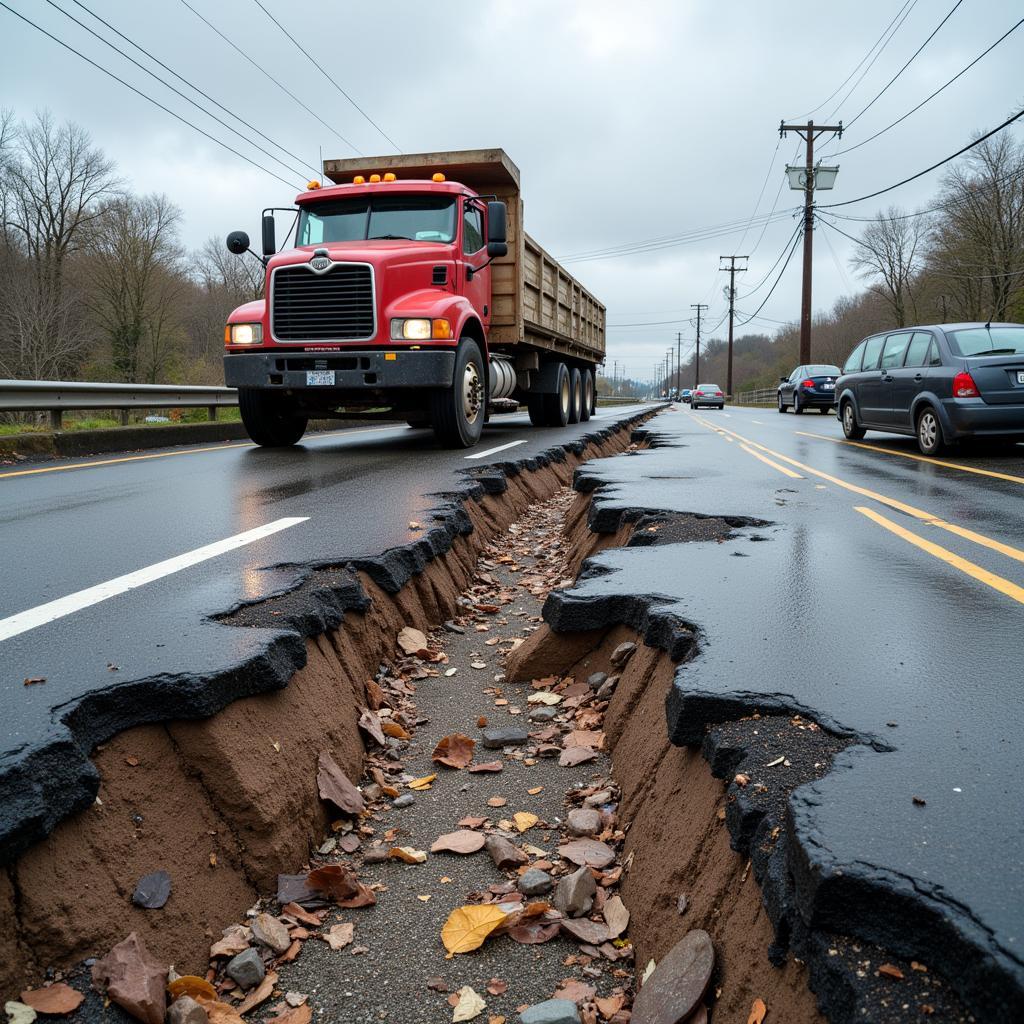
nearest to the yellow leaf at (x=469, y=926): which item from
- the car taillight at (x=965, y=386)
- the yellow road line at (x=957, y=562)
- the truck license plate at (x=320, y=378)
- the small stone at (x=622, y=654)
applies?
the small stone at (x=622, y=654)

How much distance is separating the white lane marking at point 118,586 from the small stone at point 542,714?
1.97 m

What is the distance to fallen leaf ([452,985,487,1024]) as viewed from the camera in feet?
6.86

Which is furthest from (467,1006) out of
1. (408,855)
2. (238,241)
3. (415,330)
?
(238,241)

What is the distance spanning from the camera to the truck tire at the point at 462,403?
1031 cm

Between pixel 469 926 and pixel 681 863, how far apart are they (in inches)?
24.5

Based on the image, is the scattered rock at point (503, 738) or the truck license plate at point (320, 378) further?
the truck license plate at point (320, 378)

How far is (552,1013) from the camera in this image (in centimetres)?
203

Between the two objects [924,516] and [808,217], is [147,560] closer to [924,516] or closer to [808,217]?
[924,516]

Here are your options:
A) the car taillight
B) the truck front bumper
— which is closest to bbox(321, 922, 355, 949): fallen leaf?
the truck front bumper

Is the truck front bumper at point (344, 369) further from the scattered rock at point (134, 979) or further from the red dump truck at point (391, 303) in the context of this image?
the scattered rock at point (134, 979)

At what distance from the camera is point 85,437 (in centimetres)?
1131

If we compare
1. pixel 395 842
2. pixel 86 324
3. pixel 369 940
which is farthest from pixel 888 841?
pixel 86 324

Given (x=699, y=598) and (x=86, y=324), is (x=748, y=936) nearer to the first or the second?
(x=699, y=598)

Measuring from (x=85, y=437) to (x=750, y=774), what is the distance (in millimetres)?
11105
